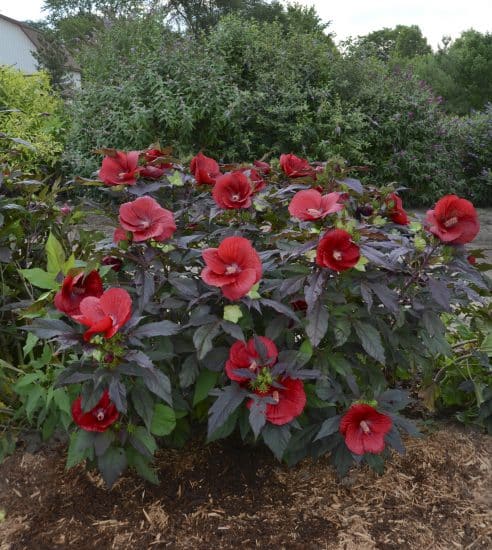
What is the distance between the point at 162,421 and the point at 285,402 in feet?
1.10

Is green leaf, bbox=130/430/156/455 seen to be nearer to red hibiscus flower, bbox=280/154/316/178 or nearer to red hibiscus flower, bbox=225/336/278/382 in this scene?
red hibiscus flower, bbox=225/336/278/382

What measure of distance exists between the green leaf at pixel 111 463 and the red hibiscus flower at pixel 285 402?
366 millimetres

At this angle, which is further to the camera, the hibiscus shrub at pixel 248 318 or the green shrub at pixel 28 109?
the green shrub at pixel 28 109

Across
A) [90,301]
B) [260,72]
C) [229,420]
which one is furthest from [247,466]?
[260,72]

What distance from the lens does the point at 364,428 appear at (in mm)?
1404

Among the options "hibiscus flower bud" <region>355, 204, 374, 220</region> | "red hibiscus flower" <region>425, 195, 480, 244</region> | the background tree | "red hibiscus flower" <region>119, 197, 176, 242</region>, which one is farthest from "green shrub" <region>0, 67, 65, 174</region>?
the background tree

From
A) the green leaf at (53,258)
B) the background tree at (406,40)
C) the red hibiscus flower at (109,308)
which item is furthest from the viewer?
the background tree at (406,40)

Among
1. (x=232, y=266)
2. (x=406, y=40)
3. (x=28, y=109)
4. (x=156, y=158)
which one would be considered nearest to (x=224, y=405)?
(x=232, y=266)

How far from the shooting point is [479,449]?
193 cm

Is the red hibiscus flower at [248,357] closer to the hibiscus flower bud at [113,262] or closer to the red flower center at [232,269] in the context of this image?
the red flower center at [232,269]

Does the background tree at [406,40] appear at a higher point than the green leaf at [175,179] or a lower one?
higher

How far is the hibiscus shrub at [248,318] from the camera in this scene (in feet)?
4.31

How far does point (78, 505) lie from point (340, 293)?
100 centimetres

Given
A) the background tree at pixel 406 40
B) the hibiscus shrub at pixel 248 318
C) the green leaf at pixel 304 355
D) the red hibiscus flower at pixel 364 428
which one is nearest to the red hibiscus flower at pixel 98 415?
the hibiscus shrub at pixel 248 318
